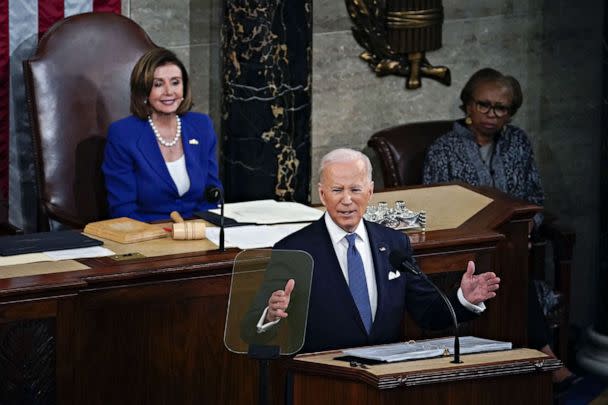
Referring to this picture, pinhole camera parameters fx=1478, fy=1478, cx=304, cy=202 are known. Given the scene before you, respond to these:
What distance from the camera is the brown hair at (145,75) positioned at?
7211mm

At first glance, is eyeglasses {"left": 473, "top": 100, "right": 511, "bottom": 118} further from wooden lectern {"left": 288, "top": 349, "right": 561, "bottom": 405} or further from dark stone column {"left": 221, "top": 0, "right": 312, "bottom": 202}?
wooden lectern {"left": 288, "top": 349, "right": 561, "bottom": 405}

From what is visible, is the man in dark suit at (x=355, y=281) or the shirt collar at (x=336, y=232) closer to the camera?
the man in dark suit at (x=355, y=281)

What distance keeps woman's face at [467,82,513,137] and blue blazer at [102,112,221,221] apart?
1760 millimetres

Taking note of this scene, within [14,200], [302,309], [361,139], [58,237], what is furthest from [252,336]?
[361,139]

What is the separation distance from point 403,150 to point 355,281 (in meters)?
3.18

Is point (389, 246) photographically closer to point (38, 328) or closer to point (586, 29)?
point (38, 328)

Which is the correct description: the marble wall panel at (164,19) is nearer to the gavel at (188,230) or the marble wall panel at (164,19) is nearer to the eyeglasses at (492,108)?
the eyeglasses at (492,108)

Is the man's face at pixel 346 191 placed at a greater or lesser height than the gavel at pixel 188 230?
greater

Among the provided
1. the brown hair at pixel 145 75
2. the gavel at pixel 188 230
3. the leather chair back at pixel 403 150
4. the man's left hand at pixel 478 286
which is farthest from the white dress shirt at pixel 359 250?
the leather chair back at pixel 403 150

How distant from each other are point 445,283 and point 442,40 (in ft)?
9.90

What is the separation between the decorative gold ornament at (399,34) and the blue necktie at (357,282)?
12.0 feet

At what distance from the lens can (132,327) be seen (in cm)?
586

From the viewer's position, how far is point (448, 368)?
15.3 ft

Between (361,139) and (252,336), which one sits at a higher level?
(361,139)
